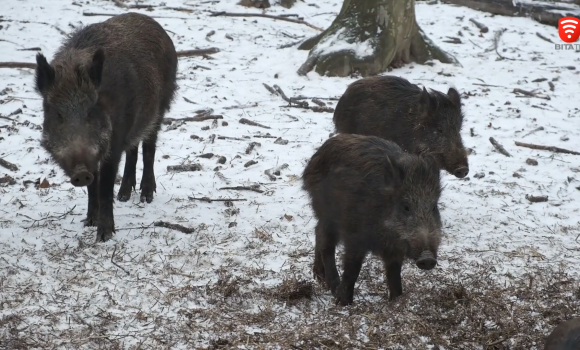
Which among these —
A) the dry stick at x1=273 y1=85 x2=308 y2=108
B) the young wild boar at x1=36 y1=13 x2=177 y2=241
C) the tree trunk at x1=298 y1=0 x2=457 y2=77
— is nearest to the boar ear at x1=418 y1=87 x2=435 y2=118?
the young wild boar at x1=36 y1=13 x2=177 y2=241

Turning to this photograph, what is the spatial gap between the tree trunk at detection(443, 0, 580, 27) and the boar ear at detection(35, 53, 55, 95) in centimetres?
1121

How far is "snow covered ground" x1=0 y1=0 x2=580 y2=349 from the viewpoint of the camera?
4.00 meters

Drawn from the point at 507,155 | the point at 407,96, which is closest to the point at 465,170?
the point at 407,96

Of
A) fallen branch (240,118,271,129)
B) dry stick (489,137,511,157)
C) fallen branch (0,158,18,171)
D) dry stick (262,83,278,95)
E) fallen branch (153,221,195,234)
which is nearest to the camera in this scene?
fallen branch (153,221,195,234)

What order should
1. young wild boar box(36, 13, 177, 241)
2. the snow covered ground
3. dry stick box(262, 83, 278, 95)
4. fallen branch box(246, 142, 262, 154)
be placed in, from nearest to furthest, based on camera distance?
the snow covered ground → young wild boar box(36, 13, 177, 241) → fallen branch box(246, 142, 262, 154) → dry stick box(262, 83, 278, 95)

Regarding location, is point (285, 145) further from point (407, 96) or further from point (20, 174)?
point (20, 174)

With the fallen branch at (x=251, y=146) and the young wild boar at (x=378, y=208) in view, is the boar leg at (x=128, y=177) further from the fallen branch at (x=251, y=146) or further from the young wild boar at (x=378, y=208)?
the young wild boar at (x=378, y=208)

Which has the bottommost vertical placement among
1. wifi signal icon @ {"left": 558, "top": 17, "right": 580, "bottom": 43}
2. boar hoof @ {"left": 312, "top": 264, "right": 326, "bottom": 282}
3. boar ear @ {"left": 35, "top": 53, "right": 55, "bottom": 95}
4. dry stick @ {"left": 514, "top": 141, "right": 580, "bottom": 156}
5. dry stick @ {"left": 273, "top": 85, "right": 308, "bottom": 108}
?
dry stick @ {"left": 273, "top": 85, "right": 308, "bottom": 108}

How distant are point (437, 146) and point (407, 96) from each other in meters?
0.52

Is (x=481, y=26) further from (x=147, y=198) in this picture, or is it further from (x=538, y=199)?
(x=147, y=198)

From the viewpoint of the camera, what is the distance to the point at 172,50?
669 cm

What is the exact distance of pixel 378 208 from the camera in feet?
13.8

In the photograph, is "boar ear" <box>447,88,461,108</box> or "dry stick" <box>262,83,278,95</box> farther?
"dry stick" <box>262,83,278,95</box>

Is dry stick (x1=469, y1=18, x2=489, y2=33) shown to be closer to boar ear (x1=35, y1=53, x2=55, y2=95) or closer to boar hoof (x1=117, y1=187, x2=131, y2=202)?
boar hoof (x1=117, y1=187, x2=131, y2=202)
